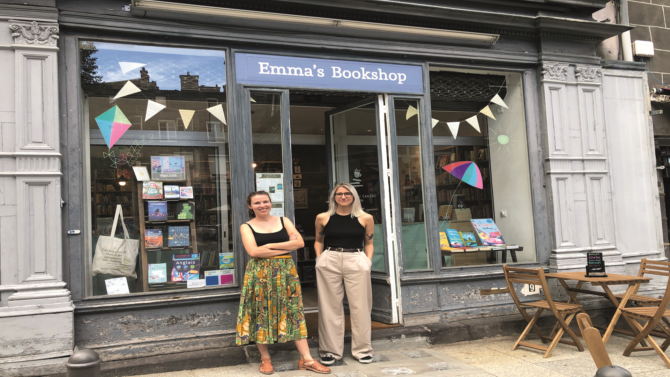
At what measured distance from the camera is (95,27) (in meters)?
5.09

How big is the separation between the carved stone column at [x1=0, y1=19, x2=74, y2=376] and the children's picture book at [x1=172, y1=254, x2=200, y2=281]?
1049mm

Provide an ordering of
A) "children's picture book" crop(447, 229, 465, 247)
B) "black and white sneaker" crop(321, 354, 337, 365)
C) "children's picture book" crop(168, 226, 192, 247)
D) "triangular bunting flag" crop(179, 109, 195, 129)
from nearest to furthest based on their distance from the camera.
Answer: "black and white sneaker" crop(321, 354, 337, 365)
"children's picture book" crop(168, 226, 192, 247)
"triangular bunting flag" crop(179, 109, 195, 129)
"children's picture book" crop(447, 229, 465, 247)

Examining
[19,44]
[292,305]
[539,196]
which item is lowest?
[292,305]

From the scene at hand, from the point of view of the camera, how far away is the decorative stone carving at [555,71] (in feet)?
22.7

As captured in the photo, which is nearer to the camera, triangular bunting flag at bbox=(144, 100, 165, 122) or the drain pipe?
triangular bunting flag at bbox=(144, 100, 165, 122)

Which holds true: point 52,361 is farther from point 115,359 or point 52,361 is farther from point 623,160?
point 623,160

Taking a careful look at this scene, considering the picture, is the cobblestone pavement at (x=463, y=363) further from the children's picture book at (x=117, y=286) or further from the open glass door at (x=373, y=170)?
the children's picture book at (x=117, y=286)

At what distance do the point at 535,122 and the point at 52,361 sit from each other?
6173 millimetres

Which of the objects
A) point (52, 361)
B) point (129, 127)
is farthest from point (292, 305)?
point (129, 127)

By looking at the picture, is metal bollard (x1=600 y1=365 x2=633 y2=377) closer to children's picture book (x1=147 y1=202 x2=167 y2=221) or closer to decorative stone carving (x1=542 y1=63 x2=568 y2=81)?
children's picture book (x1=147 y1=202 x2=167 y2=221)

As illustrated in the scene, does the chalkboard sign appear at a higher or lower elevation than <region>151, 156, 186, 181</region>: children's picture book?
lower

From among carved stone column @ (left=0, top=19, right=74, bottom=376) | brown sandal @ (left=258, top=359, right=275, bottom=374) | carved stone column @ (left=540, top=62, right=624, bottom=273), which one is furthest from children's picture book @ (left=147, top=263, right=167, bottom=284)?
carved stone column @ (left=540, top=62, right=624, bottom=273)

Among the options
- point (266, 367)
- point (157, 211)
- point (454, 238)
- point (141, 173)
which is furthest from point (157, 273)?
point (454, 238)

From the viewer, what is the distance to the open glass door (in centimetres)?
613
